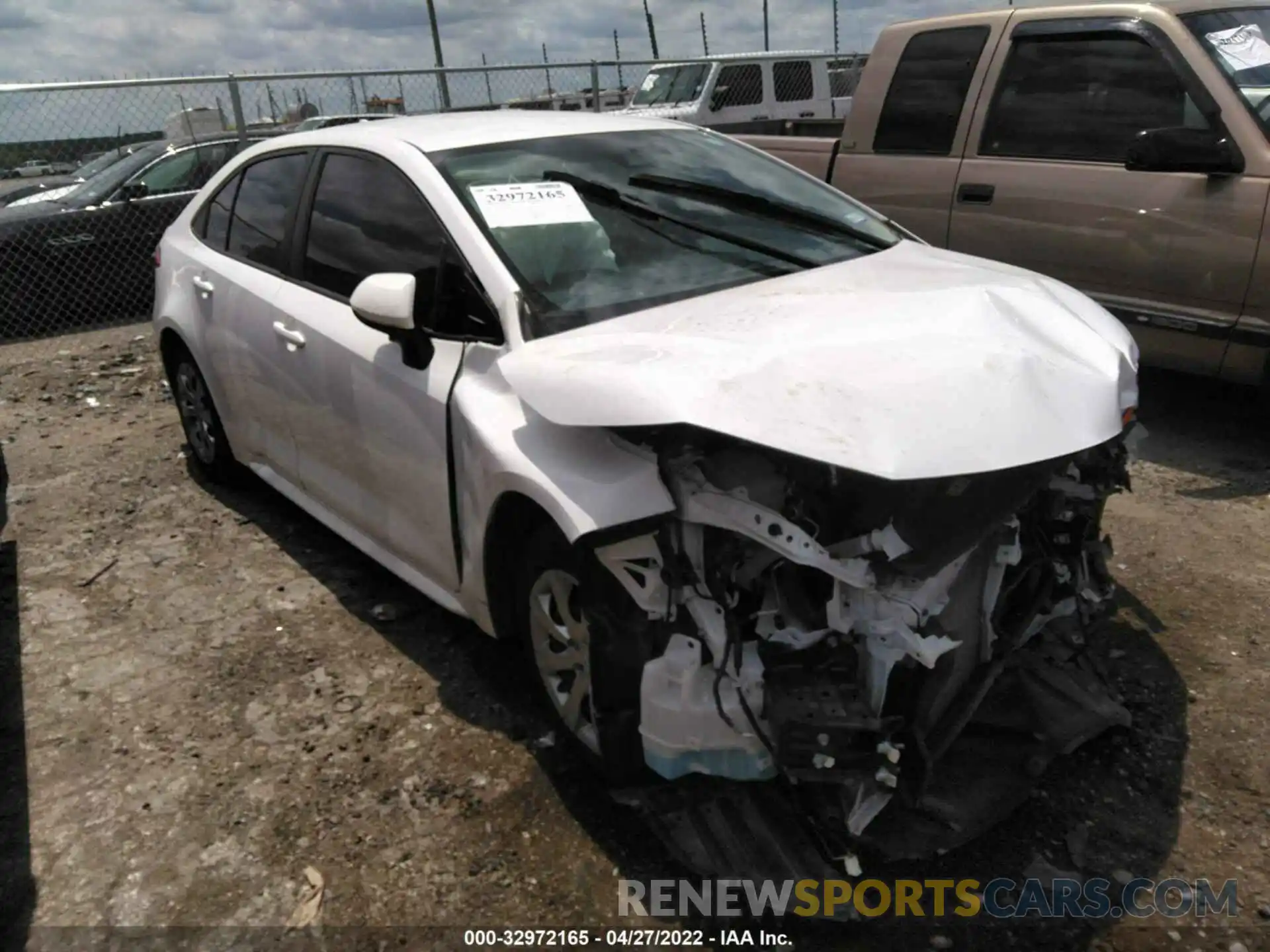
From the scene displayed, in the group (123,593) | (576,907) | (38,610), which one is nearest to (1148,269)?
(576,907)

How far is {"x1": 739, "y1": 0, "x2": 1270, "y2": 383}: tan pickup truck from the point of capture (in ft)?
14.8

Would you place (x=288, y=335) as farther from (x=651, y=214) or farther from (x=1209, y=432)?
(x=1209, y=432)

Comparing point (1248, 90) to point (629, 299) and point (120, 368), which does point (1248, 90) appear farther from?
point (120, 368)

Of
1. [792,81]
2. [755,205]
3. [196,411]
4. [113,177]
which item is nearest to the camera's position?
[755,205]

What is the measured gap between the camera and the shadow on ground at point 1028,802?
2379 mm

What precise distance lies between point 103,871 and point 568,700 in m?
1.32

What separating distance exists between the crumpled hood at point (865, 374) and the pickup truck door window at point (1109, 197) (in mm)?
2096

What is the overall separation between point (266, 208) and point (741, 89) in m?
11.7

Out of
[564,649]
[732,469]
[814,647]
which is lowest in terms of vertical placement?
[564,649]

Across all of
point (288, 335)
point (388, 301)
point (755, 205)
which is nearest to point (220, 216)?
→ point (288, 335)

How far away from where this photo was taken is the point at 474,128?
357cm

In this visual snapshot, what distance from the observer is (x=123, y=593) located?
13.9ft

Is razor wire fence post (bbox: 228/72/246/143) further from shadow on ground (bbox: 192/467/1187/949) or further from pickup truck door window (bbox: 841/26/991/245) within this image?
shadow on ground (bbox: 192/467/1187/949)

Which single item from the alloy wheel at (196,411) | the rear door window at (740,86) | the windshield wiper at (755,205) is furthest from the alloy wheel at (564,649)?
the rear door window at (740,86)
